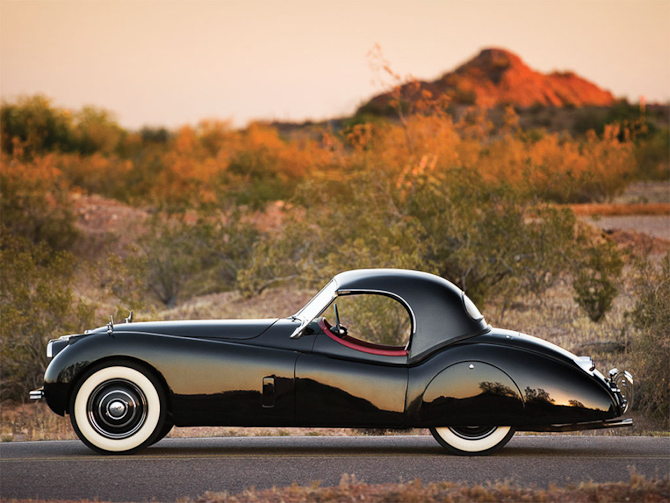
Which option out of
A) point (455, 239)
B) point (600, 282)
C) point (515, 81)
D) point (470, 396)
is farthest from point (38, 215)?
point (515, 81)

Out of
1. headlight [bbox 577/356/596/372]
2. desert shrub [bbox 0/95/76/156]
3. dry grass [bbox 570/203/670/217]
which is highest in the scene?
desert shrub [bbox 0/95/76/156]

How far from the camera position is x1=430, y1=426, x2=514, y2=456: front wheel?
7348 mm

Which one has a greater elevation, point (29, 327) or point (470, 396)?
point (29, 327)

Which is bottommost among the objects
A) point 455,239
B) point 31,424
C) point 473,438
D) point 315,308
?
point 31,424

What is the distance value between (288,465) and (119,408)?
1493mm

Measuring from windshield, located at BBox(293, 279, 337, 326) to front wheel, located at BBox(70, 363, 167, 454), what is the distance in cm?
135

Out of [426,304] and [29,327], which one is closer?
[426,304]

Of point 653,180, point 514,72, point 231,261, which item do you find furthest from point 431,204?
point 514,72

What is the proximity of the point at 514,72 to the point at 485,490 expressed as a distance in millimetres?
149117

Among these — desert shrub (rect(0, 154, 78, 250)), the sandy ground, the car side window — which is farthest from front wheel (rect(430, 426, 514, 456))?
desert shrub (rect(0, 154, 78, 250))

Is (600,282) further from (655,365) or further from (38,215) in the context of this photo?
(38,215)

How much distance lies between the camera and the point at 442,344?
7340mm

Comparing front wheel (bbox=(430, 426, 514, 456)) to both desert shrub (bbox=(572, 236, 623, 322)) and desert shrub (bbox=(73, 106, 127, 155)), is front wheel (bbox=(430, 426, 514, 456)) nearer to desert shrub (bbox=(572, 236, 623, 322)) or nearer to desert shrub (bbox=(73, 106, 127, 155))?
desert shrub (bbox=(572, 236, 623, 322))

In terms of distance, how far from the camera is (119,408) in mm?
7359
